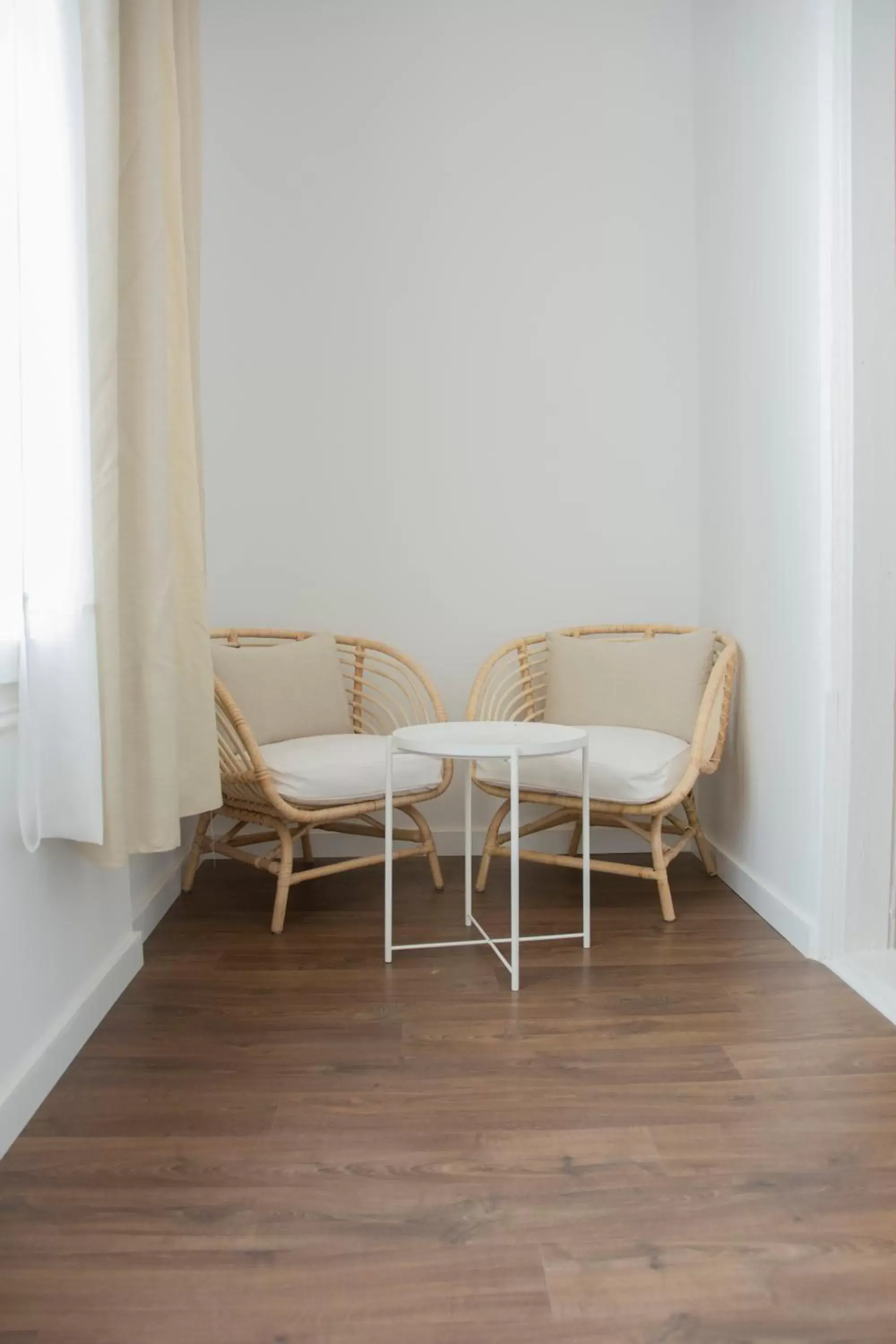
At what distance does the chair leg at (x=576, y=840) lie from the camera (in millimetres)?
3325

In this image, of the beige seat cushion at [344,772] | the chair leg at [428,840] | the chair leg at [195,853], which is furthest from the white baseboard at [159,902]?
the chair leg at [428,840]

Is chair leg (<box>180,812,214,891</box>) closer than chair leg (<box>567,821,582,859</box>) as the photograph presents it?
Yes

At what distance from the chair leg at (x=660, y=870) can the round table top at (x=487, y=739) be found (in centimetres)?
41

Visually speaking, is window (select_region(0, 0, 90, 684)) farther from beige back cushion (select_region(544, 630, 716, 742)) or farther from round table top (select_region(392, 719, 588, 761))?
beige back cushion (select_region(544, 630, 716, 742))

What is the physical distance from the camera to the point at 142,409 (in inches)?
80.9

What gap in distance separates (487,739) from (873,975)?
3.20 ft

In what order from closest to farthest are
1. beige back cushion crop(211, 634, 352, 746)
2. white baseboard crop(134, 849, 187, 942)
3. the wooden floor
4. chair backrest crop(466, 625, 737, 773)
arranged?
the wooden floor, white baseboard crop(134, 849, 187, 942), chair backrest crop(466, 625, 737, 773), beige back cushion crop(211, 634, 352, 746)

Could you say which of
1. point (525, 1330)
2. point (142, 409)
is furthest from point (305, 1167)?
point (142, 409)

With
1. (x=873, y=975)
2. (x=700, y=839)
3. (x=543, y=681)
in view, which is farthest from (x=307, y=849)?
(x=873, y=975)

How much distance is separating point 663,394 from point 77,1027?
2.65 meters

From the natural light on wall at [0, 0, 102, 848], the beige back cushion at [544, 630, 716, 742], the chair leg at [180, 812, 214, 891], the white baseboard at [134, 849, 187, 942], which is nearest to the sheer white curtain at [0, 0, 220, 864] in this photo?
the natural light on wall at [0, 0, 102, 848]

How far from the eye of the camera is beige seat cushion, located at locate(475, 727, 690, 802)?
270cm

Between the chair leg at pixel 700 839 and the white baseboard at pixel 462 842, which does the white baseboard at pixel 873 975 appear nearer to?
the chair leg at pixel 700 839

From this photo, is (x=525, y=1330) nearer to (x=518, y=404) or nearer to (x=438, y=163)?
(x=518, y=404)
